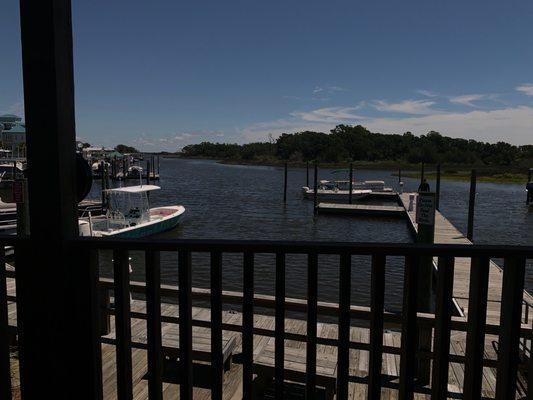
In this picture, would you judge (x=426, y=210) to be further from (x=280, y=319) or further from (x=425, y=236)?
(x=280, y=319)

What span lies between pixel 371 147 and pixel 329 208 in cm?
10322

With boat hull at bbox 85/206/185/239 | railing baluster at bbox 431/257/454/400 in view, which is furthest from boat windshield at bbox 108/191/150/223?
railing baluster at bbox 431/257/454/400

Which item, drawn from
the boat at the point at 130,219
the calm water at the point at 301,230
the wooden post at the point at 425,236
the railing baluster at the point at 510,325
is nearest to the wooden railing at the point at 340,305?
the railing baluster at the point at 510,325

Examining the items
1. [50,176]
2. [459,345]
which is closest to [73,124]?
[50,176]

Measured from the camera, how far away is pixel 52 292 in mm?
2012

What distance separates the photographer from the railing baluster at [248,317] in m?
1.93

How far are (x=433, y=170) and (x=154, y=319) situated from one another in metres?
122

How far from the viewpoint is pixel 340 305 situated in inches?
76.0

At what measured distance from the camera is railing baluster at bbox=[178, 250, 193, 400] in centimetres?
195

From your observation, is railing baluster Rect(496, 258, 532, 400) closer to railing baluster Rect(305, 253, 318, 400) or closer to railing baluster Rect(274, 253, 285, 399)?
railing baluster Rect(305, 253, 318, 400)

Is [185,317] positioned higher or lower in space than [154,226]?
higher

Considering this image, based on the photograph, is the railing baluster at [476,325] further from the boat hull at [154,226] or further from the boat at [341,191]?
the boat at [341,191]

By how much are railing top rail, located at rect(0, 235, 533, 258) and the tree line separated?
108 m

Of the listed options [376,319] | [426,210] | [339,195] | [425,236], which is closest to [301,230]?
[339,195]
